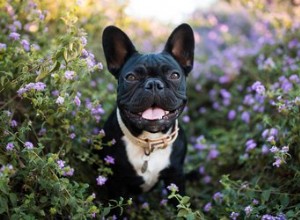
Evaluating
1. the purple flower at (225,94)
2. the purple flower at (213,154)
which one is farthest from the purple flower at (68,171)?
the purple flower at (225,94)

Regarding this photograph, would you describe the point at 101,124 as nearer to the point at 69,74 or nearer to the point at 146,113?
the point at 146,113

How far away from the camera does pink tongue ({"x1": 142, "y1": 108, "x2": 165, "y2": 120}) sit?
2.89 m

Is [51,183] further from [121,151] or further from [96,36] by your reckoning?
[96,36]

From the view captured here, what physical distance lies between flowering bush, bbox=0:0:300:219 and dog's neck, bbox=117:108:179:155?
21cm

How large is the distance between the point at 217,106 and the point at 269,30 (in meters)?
1.29

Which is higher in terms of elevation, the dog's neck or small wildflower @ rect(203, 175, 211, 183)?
the dog's neck

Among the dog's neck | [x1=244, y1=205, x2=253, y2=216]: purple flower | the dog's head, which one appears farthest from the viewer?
the dog's neck

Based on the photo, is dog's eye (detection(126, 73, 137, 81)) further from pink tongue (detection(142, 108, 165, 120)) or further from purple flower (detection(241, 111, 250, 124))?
purple flower (detection(241, 111, 250, 124))

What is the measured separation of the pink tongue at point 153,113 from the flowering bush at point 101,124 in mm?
318

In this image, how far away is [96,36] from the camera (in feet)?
16.6

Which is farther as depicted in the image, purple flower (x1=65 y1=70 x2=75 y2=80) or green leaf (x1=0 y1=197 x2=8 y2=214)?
purple flower (x1=65 y1=70 x2=75 y2=80)

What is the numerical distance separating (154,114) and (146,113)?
50 millimetres

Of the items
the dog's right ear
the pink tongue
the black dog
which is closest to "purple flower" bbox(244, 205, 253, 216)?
the black dog

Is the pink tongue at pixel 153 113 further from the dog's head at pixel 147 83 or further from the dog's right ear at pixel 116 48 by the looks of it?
the dog's right ear at pixel 116 48
